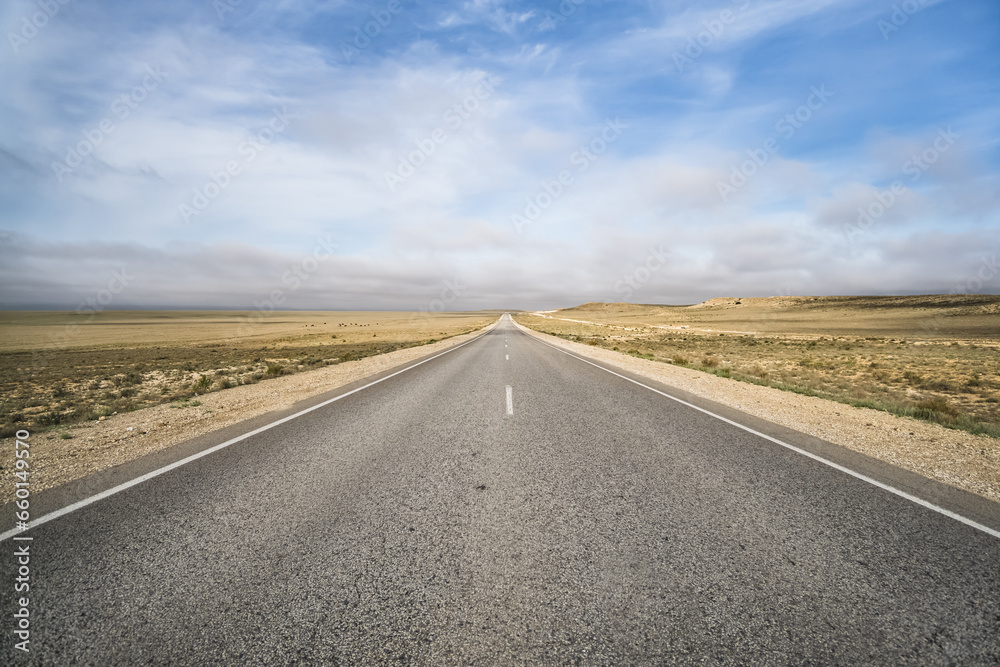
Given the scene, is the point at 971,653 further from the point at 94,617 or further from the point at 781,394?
the point at 781,394

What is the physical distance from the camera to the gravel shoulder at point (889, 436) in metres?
5.00

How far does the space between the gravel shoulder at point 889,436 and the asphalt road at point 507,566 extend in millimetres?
1516

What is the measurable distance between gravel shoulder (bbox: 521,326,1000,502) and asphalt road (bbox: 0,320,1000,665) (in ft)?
4.97

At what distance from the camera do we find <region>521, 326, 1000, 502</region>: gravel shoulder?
500cm

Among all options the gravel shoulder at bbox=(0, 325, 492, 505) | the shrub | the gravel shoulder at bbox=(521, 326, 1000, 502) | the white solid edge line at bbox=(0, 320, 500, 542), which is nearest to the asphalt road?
the white solid edge line at bbox=(0, 320, 500, 542)

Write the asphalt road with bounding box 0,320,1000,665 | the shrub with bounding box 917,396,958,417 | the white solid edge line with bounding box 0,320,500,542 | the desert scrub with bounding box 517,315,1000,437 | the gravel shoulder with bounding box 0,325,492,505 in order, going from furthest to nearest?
1. the desert scrub with bounding box 517,315,1000,437
2. the shrub with bounding box 917,396,958,417
3. the gravel shoulder with bounding box 0,325,492,505
4. the white solid edge line with bounding box 0,320,500,542
5. the asphalt road with bounding box 0,320,1000,665

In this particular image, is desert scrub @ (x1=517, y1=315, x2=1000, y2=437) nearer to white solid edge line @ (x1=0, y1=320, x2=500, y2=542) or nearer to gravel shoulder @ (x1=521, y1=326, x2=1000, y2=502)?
gravel shoulder @ (x1=521, y1=326, x2=1000, y2=502)

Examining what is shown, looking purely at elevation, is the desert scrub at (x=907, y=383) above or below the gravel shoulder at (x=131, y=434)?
below

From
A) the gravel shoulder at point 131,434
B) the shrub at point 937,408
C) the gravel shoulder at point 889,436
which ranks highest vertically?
the gravel shoulder at point 131,434

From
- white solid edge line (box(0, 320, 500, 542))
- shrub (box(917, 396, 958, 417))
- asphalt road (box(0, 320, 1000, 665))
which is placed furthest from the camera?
shrub (box(917, 396, 958, 417))

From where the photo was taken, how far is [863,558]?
3.04m

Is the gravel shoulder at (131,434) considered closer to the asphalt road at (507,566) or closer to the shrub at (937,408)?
the asphalt road at (507,566)

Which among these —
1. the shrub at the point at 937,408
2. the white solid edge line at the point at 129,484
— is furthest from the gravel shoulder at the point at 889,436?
the white solid edge line at the point at 129,484

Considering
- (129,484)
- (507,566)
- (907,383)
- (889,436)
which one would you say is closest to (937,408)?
(889,436)
